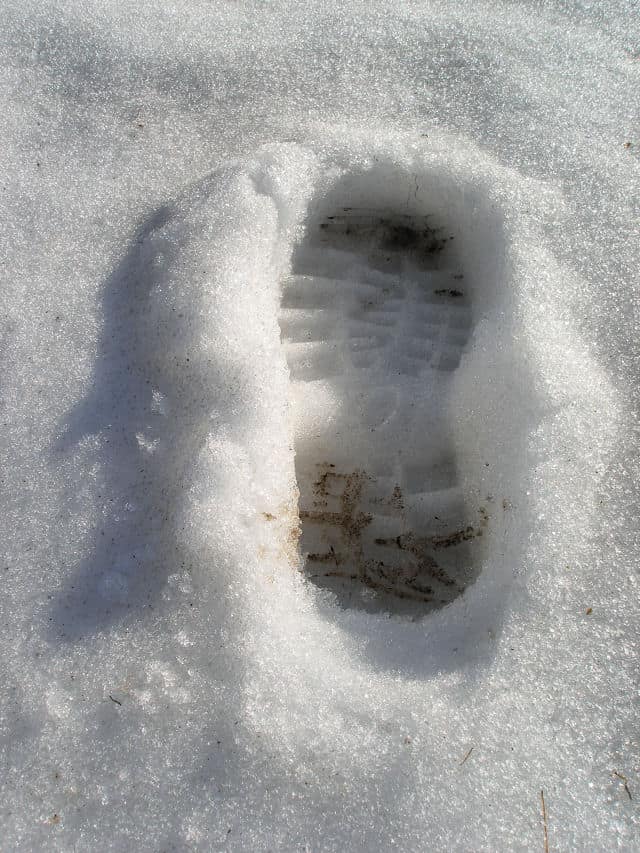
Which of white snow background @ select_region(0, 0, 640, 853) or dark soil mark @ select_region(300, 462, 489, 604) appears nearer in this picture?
white snow background @ select_region(0, 0, 640, 853)

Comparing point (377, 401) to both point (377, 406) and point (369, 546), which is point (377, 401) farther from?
point (369, 546)

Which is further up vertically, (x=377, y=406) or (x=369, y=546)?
(x=377, y=406)

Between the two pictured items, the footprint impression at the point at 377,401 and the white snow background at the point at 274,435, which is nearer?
the white snow background at the point at 274,435

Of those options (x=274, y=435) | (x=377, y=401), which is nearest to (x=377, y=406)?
(x=377, y=401)

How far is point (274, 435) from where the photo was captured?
1229 millimetres

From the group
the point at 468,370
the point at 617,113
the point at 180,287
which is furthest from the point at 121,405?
the point at 617,113

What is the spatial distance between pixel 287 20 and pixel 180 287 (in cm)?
76

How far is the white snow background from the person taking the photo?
1052 mm

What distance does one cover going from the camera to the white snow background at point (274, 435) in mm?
1052

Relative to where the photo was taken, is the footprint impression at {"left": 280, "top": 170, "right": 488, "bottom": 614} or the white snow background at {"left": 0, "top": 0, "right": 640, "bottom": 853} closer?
the white snow background at {"left": 0, "top": 0, "right": 640, "bottom": 853}

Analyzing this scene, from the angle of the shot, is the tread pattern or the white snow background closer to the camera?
the white snow background

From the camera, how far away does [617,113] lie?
1446mm

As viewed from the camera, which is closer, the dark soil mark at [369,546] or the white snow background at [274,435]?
the white snow background at [274,435]

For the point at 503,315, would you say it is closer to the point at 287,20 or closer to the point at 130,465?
the point at 130,465
